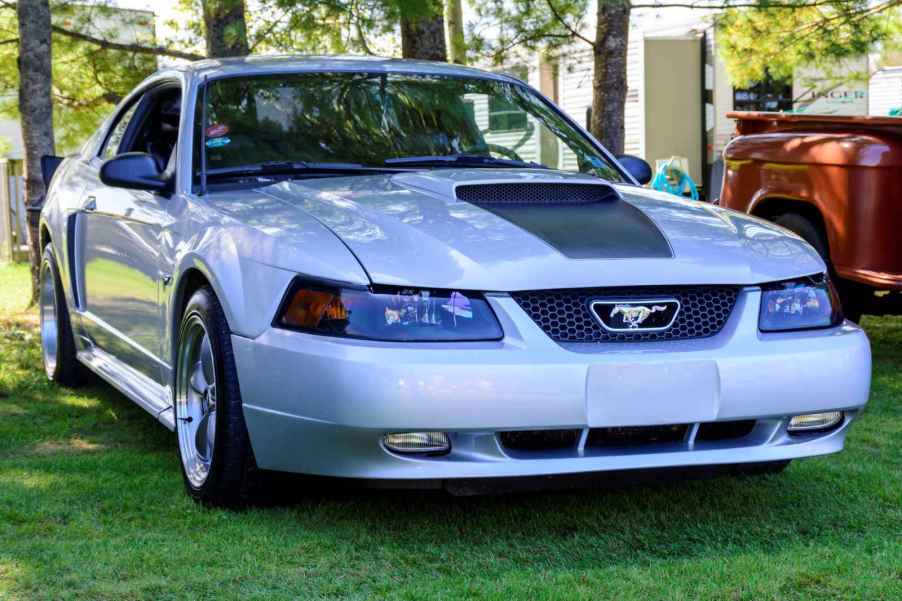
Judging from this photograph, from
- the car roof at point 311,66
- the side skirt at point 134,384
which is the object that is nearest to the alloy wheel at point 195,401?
the side skirt at point 134,384

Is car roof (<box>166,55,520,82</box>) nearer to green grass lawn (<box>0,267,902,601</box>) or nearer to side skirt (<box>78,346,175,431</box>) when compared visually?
side skirt (<box>78,346,175,431</box>)

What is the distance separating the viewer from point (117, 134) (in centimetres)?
612

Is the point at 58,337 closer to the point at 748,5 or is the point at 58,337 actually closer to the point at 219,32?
the point at 219,32

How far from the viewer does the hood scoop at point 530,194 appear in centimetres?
417

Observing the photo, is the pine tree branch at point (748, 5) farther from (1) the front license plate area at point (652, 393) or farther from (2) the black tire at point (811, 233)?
(1) the front license plate area at point (652, 393)

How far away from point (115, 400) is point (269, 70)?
6.93 feet

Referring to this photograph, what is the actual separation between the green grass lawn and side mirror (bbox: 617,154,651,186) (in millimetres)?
1268

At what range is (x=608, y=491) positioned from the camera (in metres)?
4.40

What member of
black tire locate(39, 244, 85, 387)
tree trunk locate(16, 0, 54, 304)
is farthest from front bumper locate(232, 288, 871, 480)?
tree trunk locate(16, 0, 54, 304)

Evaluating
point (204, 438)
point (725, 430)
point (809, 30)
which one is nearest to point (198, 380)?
point (204, 438)

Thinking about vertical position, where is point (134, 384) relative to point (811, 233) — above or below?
below

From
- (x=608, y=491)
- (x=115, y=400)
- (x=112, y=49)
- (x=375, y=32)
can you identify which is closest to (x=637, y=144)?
(x=112, y=49)

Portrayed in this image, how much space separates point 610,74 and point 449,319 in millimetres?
7385

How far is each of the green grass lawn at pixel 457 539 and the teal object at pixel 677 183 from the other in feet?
38.7
